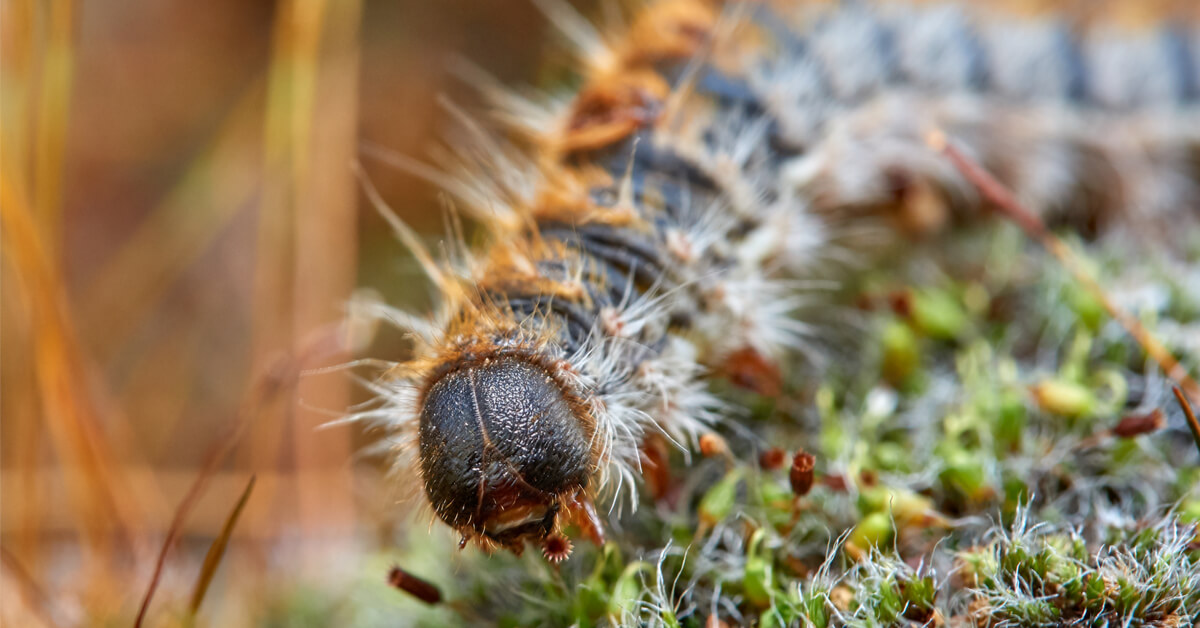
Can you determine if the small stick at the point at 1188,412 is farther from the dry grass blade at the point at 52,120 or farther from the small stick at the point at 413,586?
the dry grass blade at the point at 52,120

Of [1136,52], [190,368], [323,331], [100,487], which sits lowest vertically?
[190,368]

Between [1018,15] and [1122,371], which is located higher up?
[1018,15]

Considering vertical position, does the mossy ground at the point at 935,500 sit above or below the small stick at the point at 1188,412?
below

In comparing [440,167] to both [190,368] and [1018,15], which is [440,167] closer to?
[190,368]

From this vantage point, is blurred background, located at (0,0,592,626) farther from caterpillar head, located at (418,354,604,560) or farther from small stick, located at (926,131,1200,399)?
small stick, located at (926,131,1200,399)

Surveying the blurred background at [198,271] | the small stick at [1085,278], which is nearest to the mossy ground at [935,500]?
the small stick at [1085,278]

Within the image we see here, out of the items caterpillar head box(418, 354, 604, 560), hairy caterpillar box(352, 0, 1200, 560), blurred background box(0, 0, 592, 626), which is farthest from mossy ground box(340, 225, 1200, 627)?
blurred background box(0, 0, 592, 626)

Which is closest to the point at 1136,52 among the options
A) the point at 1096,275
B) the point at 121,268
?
the point at 1096,275
